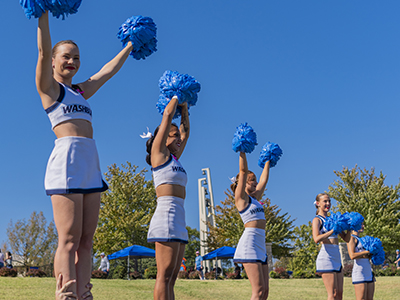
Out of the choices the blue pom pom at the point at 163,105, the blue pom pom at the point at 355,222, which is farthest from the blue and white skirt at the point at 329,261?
the blue pom pom at the point at 163,105

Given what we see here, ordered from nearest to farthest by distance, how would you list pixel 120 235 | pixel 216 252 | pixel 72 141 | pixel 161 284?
pixel 72 141
pixel 161 284
pixel 216 252
pixel 120 235

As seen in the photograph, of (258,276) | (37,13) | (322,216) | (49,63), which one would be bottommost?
(258,276)

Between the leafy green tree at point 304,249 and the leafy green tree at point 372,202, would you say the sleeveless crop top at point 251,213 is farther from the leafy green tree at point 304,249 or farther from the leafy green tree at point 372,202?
the leafy green tree at point 304,249

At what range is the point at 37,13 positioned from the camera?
130 inches

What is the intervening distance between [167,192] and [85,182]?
160 centimetres

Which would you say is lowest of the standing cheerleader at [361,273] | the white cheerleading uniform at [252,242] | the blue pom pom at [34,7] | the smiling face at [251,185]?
the standing cheerleader at [361,273]

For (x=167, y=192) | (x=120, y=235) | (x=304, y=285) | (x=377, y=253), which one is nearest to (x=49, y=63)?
(x=167, y=192)

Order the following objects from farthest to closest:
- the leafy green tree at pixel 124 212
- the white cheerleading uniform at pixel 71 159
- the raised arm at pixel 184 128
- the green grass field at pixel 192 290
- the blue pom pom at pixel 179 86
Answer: the leafy green tree at pixel 124 212 → the green grass field at pixel 192 290 → the raised arm at pixel 184 128 → the blue pom pom at pixel 179 86 → the white cheerleading uniform at pixel 71 159

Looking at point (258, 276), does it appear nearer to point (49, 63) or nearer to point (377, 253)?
point (377, 253)

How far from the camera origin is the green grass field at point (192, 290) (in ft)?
47.3

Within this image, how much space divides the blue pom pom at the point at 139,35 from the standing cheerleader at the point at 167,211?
30.8 inches

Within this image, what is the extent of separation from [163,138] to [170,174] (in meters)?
0.43

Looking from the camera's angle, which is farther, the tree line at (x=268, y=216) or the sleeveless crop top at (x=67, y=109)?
the tree line at (x=268, y=216)

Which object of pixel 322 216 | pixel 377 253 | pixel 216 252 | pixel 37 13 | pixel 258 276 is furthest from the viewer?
pixel 216 252
